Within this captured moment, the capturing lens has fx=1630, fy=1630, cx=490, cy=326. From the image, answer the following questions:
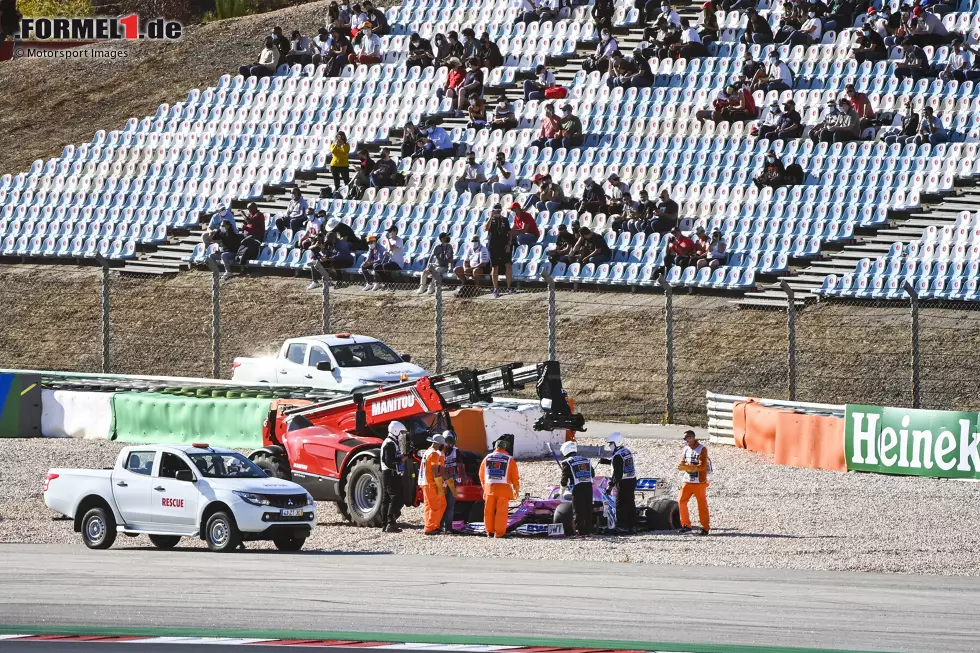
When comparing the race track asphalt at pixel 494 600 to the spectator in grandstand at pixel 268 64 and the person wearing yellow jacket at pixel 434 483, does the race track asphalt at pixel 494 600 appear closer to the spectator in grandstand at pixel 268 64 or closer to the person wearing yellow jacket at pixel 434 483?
the person wearing yellow jacket at pixel 434 483

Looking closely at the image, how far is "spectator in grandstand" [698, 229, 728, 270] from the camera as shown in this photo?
103 feet

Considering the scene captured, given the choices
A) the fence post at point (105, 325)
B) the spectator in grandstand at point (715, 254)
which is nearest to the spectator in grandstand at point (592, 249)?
the spectator in grandstand at point (715, 254)

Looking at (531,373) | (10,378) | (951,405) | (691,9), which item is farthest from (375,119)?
(531,373)

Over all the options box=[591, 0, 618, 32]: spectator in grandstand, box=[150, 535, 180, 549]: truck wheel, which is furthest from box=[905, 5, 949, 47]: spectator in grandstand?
box=[150, 535, 180, 549]: truck wheel

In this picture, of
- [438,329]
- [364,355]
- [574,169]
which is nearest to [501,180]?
[574,169]

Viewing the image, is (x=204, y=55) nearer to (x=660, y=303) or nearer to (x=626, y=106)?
(x=626, y=106)

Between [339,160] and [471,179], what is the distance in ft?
11.7

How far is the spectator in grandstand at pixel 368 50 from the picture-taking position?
42.2 m

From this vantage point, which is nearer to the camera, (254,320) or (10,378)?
(10,378)

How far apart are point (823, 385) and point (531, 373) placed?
9.85 m

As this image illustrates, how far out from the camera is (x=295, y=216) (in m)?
36.6

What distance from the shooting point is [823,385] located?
2764 cm

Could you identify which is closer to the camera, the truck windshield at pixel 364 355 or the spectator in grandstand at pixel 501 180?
the truck windshield at pixel 364 355

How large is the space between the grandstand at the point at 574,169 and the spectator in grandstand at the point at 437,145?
33 centimetres
